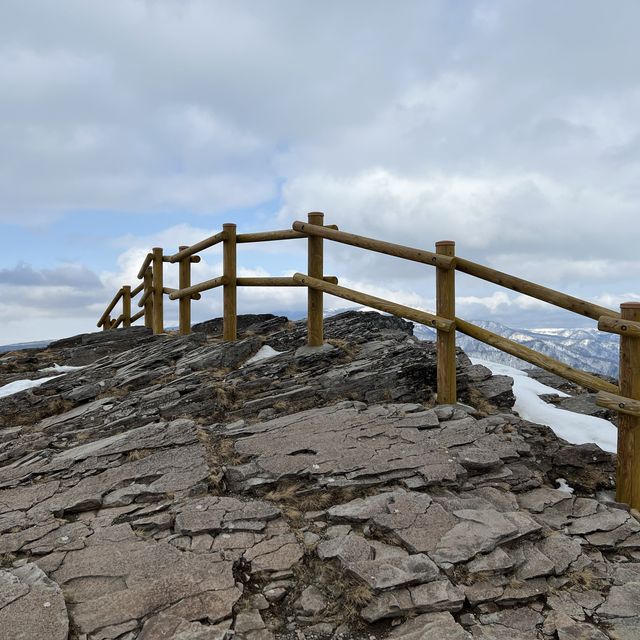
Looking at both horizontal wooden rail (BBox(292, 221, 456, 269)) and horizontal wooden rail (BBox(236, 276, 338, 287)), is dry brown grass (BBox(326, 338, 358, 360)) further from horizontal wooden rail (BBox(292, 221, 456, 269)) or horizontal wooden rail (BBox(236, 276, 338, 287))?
horizontal wooden rail (BBox(292, 221, 456, 269))

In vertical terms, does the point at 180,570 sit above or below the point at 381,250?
below

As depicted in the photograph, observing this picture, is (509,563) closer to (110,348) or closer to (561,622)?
(561,622)

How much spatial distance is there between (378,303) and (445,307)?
964mm

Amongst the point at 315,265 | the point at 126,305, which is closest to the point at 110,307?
the point at 126,305

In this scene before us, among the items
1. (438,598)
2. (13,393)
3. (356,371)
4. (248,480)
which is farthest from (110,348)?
(438,598)

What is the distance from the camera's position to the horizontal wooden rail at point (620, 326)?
5031 millimetres

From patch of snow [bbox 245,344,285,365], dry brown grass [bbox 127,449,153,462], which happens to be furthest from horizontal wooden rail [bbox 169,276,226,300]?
dry brown grass [bbox 127,449,153,462]

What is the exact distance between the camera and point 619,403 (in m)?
5.14

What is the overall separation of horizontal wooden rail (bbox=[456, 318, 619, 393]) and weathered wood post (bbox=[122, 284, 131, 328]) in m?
13.8

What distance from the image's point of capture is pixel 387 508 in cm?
443

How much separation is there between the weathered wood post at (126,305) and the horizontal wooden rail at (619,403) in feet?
50.0

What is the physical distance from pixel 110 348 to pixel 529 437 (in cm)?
1102

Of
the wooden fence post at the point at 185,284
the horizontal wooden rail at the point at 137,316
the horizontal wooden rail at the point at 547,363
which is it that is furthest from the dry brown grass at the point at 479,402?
the horizontal wooden rail at the point at 137,316

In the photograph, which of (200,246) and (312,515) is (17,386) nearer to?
(200,246)
